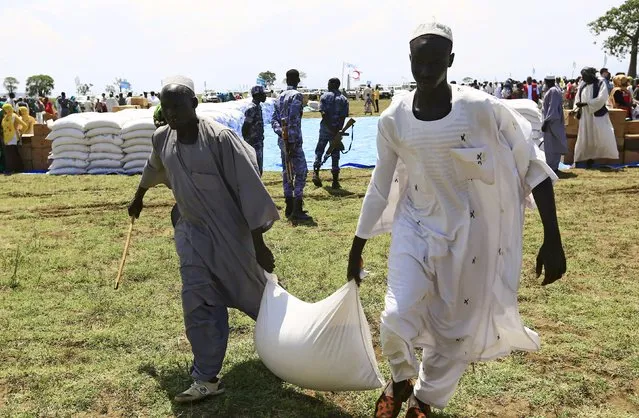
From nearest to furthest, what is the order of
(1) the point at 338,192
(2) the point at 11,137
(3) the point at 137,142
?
(1) the point at 338,192 < (3) the point at 137,142 < (2) the point at 11,137

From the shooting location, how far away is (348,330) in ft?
9.02

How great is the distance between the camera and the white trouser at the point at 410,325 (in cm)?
254

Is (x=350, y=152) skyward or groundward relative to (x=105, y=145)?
groundward

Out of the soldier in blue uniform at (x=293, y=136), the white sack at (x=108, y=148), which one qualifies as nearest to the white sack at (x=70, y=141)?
the white sack at (x=108, y=148)

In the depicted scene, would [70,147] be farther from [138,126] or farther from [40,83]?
[40,83]

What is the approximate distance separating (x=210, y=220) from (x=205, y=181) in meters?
0.19

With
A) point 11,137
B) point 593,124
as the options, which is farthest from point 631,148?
point 11,137

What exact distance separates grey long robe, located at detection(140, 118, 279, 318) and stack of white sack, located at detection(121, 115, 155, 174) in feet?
27.6

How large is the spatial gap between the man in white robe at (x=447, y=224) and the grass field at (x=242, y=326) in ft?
1.31

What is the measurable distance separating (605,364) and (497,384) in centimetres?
63

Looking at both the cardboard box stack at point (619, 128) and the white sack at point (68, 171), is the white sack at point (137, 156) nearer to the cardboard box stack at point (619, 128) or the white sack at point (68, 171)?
the white sack at point (68, 171)

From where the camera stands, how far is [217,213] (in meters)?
3.13

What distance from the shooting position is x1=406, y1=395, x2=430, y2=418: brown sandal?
269 cm

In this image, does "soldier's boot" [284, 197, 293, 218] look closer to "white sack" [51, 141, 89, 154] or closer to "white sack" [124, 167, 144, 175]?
"white sack" [124, 167, 144, 175]
